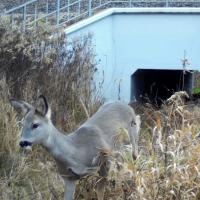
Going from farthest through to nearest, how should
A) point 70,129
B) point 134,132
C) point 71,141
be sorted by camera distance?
1. point 70,129
2. point 134,132
3. point 71,141

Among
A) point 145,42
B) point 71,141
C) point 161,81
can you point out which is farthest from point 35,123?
point 161,81

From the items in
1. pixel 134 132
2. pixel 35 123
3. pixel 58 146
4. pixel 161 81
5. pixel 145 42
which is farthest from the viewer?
pixel 161 81

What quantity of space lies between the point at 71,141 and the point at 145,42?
11077 mm

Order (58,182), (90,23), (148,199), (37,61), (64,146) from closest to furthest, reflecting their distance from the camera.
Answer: (148,199) → (64,146) → (58,182) → (37,61) → (90,23)

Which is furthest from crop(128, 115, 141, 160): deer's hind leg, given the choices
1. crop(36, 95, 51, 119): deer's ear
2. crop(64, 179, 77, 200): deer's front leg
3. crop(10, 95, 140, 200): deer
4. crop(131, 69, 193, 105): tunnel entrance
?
crop(131, 69, 193, 105): tunnel entrance

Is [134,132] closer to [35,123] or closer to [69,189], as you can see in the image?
[69,189]

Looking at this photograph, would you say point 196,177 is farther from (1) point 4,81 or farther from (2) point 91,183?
(1) point 4,81

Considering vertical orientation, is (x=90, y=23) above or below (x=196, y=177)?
above

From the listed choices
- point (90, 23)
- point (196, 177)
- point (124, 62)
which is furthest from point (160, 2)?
point (196, 177)

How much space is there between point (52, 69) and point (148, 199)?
232 inches

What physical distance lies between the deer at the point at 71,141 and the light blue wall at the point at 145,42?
949 cm

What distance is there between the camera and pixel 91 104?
13.6 m

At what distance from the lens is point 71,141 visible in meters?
8.59

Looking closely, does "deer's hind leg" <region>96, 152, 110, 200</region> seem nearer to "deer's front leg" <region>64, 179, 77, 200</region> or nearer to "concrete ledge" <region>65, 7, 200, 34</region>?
"deer's front leg" <region>64, 179, 77, 200</region>
